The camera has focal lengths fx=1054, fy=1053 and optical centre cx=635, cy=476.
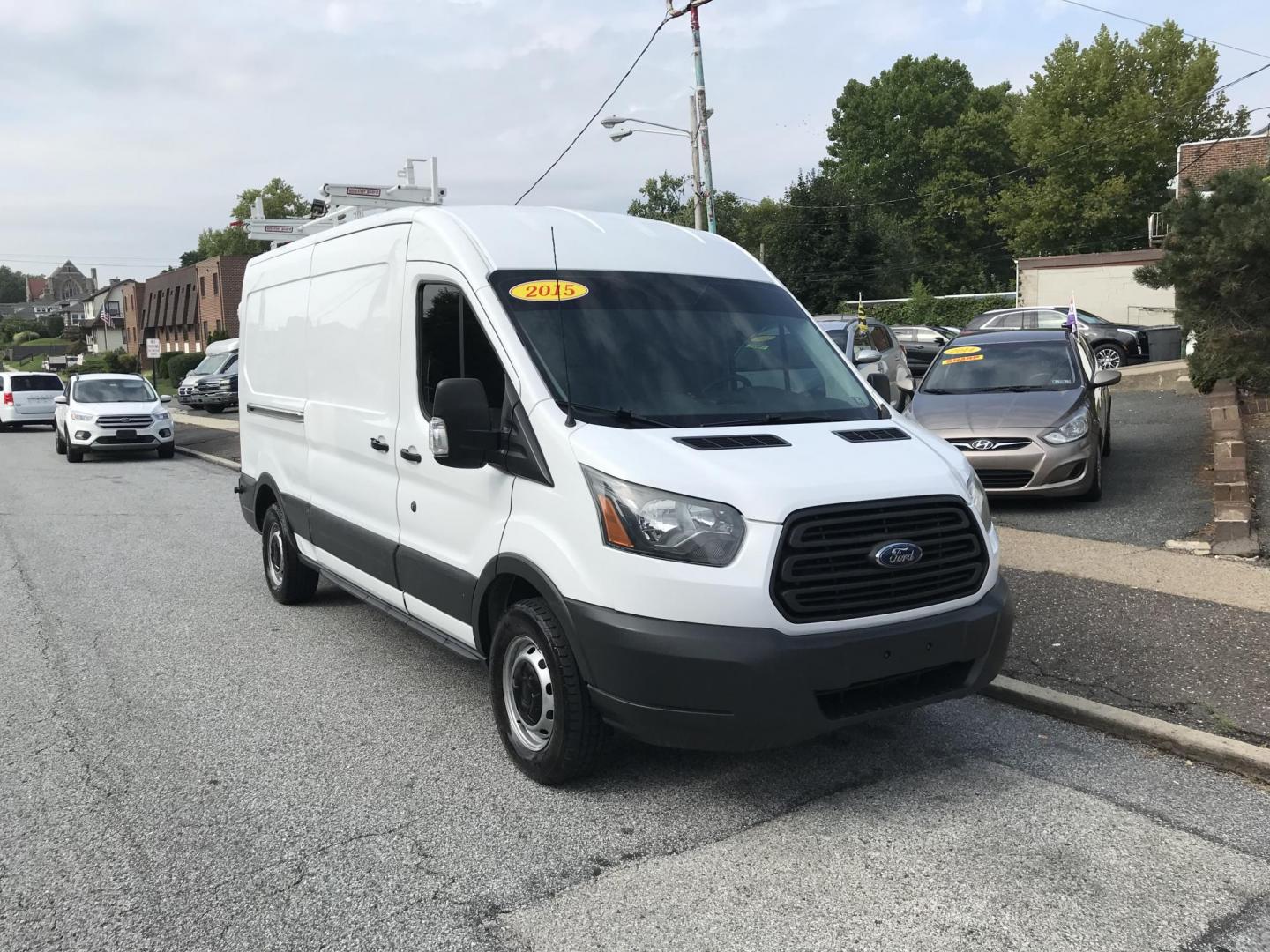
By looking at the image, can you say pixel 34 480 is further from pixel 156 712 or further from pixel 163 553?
pixel 156 712

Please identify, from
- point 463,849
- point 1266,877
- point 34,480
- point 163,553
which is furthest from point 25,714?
point 34,480

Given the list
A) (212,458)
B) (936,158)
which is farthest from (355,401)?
(936,158)

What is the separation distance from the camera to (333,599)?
761 cm

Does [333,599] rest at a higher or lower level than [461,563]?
lower

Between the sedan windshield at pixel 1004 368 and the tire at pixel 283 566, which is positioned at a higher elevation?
the sedan windshield at pixel 1004 368

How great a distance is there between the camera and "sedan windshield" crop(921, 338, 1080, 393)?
10438 mm

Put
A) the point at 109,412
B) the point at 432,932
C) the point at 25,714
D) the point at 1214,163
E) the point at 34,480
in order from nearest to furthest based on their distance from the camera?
the point at 432,932
the point at 25,714
the point at 34,480
the point at 109,412
the point at 1214,163

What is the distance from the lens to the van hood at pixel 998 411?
31.4 feet

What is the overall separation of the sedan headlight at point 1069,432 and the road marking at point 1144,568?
A: 1.19m

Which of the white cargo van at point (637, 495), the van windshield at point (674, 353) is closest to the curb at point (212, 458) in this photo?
the white cargo van at point (637, 495)

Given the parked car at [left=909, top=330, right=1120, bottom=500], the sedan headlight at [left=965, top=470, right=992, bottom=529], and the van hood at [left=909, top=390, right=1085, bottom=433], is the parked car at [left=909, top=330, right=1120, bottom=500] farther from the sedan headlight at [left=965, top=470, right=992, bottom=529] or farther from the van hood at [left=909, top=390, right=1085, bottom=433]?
the sedan headlight at [left=965, top=470, right=992, bottom=529]

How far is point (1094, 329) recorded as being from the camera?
25328mm

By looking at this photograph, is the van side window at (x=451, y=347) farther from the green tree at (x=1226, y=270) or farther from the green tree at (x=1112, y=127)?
the green tree at (x=1112, y=127)

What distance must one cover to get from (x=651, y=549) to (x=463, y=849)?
4.13ft
